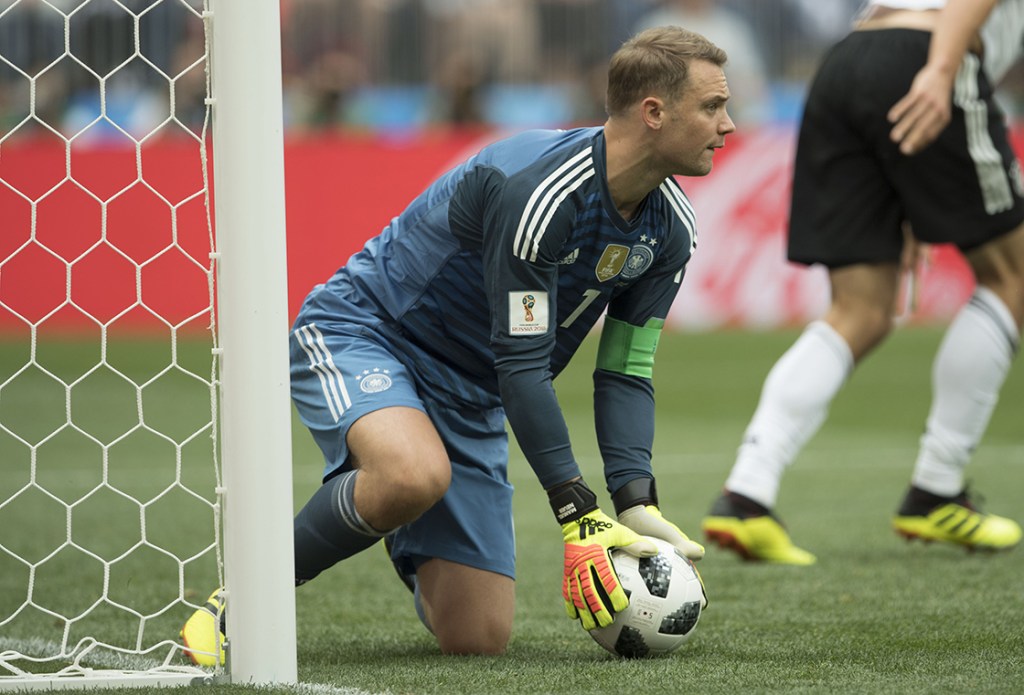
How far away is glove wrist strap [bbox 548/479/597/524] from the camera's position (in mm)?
2929

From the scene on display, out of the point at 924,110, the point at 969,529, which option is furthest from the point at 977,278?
the point at 969,529

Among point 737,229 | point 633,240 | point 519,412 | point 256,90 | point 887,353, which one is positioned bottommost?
point 887,353

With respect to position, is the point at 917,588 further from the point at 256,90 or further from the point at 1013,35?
the point at 256,90

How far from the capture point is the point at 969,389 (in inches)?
176

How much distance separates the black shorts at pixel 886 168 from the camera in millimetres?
4422

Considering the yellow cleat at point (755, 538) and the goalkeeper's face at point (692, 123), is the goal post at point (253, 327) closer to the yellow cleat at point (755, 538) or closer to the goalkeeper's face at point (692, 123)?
the goalkeeper's face at point (692, 123)

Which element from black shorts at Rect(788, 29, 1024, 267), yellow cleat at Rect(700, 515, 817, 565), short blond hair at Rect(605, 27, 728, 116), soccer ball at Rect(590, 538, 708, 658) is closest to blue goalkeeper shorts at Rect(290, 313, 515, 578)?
soccer ball at Rect(590, 538, 708, 658)

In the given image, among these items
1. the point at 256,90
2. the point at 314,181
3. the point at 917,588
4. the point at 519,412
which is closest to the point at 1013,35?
the point at 917,588

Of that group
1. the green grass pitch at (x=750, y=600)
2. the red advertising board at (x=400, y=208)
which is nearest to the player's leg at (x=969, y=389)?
the green grass pitch at (x=750, y=600)

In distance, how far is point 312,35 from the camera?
44.8 feet

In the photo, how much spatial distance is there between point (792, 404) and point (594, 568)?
5.61 ft

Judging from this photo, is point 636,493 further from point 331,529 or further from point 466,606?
point 331,529

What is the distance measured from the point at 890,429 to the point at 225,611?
219 inches

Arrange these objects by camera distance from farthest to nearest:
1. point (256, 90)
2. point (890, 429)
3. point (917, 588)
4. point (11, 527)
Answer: point (890, 429), point (11, 527), point (917, 588), point (256, 90)
